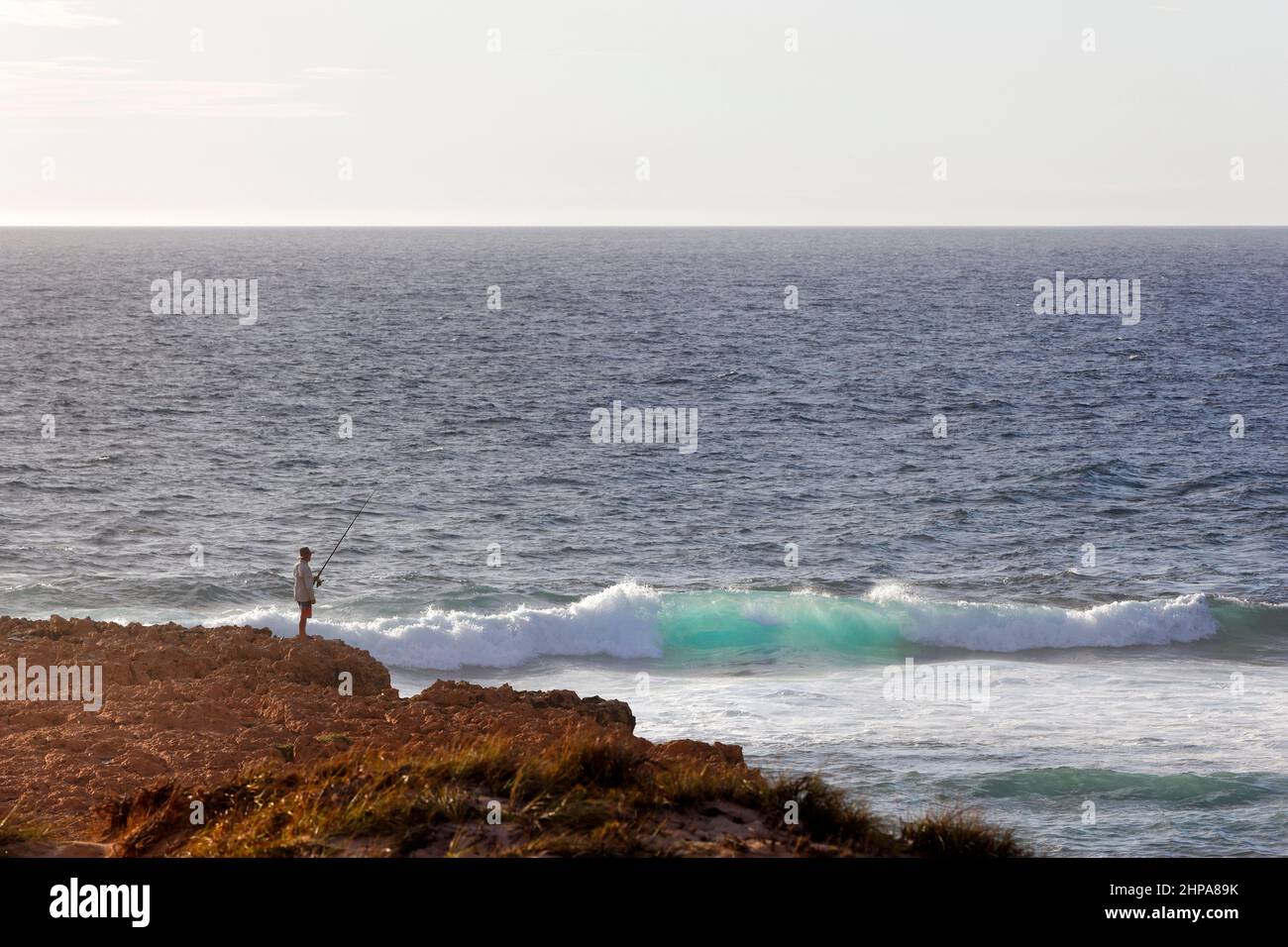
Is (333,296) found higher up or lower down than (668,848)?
higher up

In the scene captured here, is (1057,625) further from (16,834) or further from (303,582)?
(16,834)

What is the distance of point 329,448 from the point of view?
42.6m

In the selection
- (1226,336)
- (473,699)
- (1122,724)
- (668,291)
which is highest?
(668,291)

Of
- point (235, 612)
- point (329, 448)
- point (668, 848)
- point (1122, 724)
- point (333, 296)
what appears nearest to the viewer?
point (668, 848)

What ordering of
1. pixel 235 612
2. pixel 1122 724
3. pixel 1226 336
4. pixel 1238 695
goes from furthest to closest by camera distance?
pixel 1226 336, pixel 235 612, pixel 1238 695, pixel 1122 724
